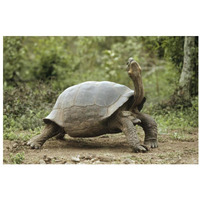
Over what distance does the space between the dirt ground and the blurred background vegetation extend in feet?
2.44

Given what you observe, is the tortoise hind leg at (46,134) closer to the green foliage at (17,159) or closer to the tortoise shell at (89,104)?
the tortoise shell at (89,104)

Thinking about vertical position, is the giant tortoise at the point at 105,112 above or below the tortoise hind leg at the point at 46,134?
above

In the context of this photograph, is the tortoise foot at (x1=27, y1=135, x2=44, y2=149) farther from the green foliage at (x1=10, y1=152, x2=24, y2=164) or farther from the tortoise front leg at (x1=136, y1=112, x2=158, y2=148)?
the tortoise front leg at (x1=136, y1=112, x2=158, y2=148)

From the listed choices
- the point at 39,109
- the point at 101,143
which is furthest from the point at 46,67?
the point at 101,143

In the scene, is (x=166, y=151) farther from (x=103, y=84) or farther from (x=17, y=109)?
(x=17, y=109)

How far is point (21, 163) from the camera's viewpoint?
4.48 m

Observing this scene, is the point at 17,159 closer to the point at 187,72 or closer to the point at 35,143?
the point at 35,143

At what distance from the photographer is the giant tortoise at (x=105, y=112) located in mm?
4922

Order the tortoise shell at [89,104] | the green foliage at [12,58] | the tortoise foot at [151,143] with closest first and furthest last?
the tortoise shell at [89,104] → the tortoise foot at [151,143] → the green foliage at [12,58]

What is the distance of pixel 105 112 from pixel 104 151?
623 mm

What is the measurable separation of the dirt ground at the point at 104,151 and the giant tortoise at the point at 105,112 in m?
0.26

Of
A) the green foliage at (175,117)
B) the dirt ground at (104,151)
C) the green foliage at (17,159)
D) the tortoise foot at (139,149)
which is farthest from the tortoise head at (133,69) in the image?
the green foliage at (175,117)

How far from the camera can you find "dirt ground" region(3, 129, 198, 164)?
4434mm

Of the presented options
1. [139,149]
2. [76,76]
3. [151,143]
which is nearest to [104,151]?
[139,149]
